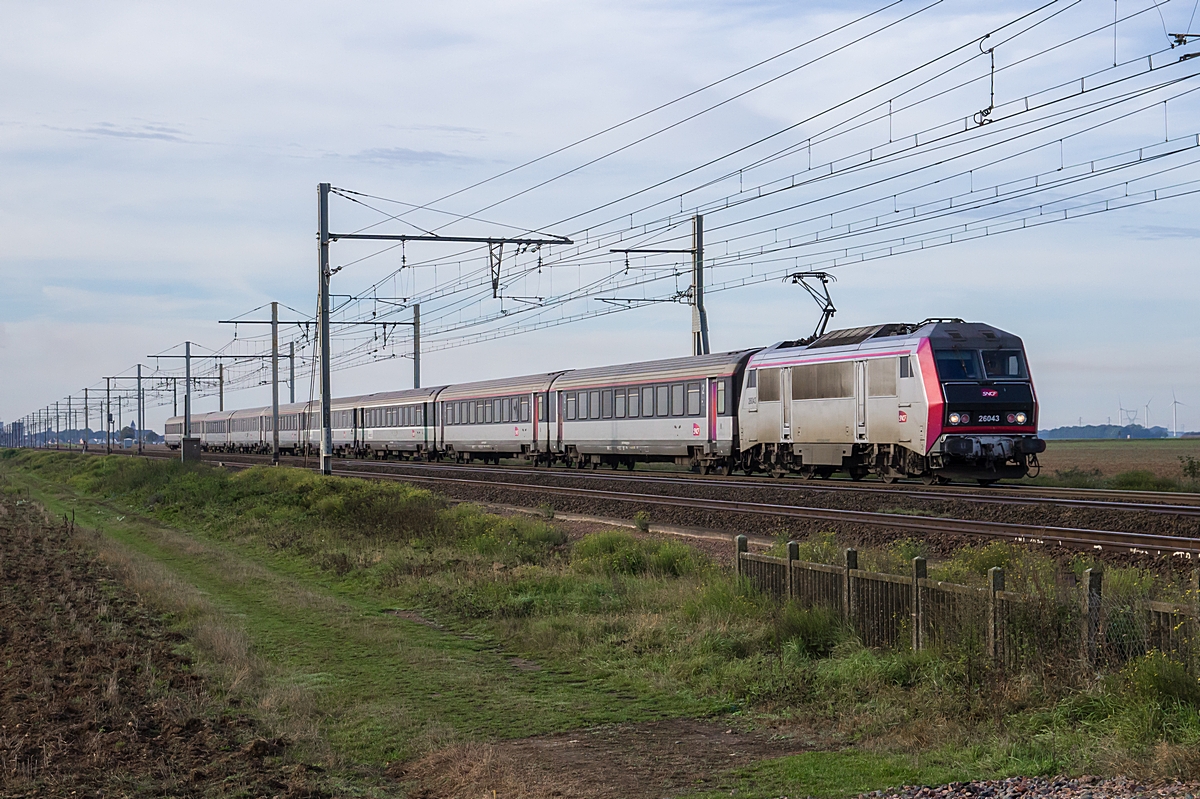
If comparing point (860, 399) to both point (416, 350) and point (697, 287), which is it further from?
point (416, 350)

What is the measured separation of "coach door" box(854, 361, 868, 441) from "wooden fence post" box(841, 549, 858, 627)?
682 inches

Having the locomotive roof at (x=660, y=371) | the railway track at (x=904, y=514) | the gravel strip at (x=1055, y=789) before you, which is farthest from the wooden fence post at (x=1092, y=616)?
the locomotive roof at (x=660, y=371)

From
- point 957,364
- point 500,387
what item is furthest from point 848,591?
point 500,387

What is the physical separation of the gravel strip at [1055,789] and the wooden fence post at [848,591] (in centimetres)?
377

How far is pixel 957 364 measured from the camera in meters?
25.9

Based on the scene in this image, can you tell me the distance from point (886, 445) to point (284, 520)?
1461cm

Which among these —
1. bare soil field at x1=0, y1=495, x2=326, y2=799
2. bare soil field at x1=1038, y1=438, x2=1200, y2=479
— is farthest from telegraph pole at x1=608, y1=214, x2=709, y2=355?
bare soil field at x1=0, y1=495, x2=326, y2=799

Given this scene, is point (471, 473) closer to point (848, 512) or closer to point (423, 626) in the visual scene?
point (848, 512)

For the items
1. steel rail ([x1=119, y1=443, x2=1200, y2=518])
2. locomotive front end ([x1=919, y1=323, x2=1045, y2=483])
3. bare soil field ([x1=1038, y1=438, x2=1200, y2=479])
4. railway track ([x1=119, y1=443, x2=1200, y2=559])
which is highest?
locomotive front end ([x1=919, y1=323, x2=1045, y2=483])

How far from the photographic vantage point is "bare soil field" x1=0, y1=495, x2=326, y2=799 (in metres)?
Result: 7.80

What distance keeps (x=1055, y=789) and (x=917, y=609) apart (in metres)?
3.40

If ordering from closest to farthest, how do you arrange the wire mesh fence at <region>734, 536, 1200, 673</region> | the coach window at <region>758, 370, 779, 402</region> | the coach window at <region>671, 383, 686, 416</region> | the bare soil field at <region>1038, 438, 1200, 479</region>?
the wire mesh fence at <region>734, 536, 1200, 673</region>, the coach window at <region>758, 370, 779, 402</region>, the coach window at <region>671, 383, 686, 416</region>, the bare soil field at <region>1038, 438, 1200, 479</region>

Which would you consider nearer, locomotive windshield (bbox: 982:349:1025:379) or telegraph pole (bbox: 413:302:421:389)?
locomotive windshield (bbox: 982:349:1025:379)

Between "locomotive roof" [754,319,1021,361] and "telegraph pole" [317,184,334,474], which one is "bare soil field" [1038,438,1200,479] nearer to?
"locomotive roof" [754,319,1021,361]
